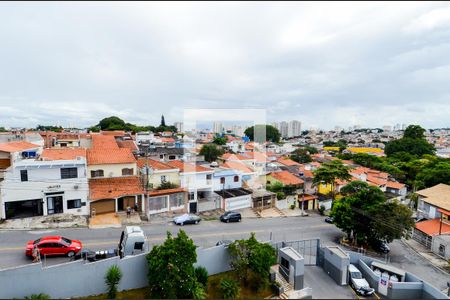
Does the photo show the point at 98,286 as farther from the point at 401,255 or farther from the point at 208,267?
the point at 401,255

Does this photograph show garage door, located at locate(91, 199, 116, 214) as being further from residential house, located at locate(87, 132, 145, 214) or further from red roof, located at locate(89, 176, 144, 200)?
red roof, located at locate(89, 176, 144, 200)

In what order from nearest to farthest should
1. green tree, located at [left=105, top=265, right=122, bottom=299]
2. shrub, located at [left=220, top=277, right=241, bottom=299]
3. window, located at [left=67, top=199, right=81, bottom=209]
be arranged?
green tree, located at [left=105, top=265, right=122, bottom=299], shrub, located at [left=220, top=277, right=241, bottom=299], window, located at [left=67, top=199, right=81, bottom=209]

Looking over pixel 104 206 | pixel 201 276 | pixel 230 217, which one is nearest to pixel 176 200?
pixel 230 217

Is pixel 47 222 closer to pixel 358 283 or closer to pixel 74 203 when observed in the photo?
pixel 74 203

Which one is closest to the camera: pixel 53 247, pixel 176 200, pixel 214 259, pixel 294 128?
pixel 53 247

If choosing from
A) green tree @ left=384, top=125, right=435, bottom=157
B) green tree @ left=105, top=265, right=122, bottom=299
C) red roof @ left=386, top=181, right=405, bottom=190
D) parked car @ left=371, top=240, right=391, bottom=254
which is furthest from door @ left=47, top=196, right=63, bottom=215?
green tree @ left=384, top=125, right=435, bottom=157

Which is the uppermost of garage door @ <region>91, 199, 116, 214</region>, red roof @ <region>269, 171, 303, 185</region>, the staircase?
red roof @ <region>269, 171, 303, 185</region>
